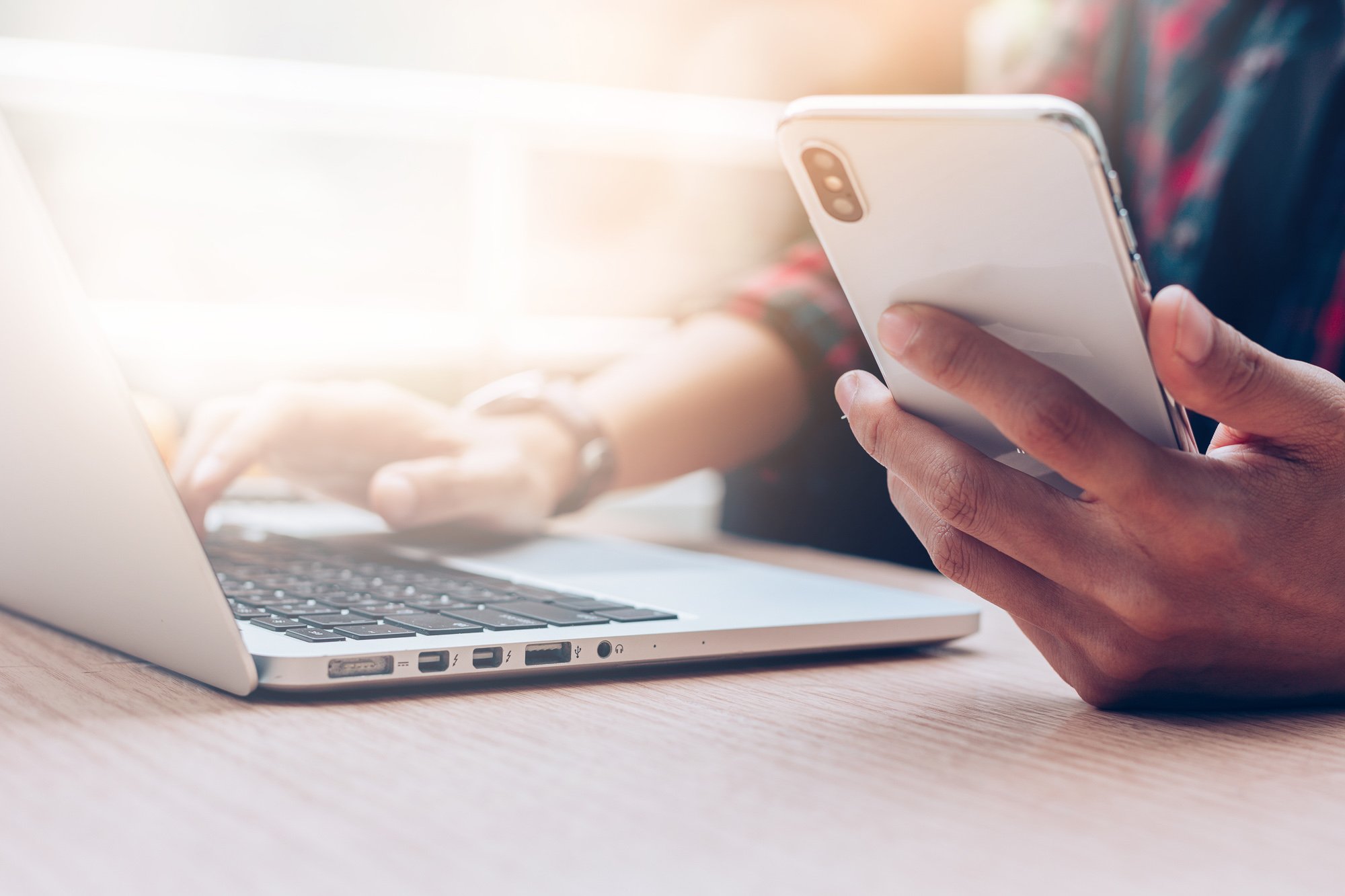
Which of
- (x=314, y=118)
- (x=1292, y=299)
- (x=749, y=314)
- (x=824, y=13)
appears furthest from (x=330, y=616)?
(x=824, y=13)

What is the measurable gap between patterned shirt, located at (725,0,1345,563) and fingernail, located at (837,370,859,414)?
586 millimetres

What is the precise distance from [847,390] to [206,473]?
44 cm

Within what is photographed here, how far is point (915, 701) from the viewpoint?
0.43 meters

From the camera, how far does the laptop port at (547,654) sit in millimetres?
412

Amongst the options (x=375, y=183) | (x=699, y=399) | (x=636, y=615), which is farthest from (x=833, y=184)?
(x=375, y=183)

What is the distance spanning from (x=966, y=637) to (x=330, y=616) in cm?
31

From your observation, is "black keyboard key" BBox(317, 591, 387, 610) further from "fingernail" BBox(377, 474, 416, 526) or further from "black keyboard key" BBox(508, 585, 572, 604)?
"fingernail" BBox(377, 474, 416, 526)

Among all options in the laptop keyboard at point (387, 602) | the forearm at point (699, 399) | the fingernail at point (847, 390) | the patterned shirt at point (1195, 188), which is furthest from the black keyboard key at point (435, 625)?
the patterned shirt at point (1195, 188)

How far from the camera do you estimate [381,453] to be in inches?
33.4

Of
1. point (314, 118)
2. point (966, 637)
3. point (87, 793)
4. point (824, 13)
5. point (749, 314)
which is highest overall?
point (824, 13)

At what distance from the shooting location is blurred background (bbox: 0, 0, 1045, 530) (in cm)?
191

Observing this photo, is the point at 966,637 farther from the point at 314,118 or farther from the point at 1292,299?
the point at 314,118

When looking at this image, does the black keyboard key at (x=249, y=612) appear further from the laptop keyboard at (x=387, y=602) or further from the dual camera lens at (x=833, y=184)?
the dual camera lens at (x=833, y=184)

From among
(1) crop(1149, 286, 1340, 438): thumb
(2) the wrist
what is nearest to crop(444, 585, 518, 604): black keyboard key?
(1) crop(1149, 286, 1340, 438): thumb
